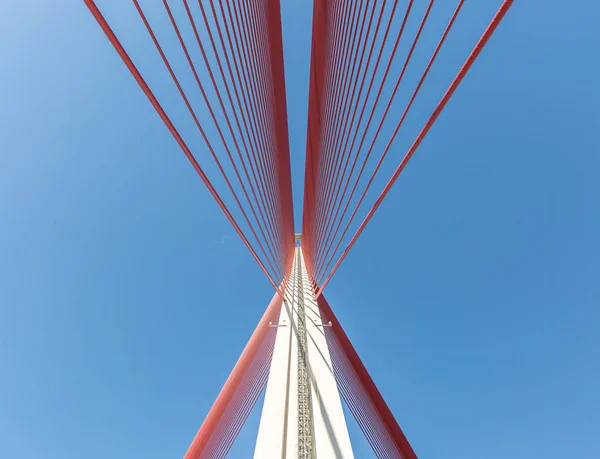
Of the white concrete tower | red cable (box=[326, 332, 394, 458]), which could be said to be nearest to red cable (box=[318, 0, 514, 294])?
the white concrete tower

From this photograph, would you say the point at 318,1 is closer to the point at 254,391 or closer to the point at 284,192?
the point at 284,192

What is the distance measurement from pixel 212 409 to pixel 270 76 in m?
4.41

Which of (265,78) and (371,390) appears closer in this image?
(265,78)

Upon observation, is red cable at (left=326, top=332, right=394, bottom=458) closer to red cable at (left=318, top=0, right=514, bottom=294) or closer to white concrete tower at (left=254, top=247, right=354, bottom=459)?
white concrete tower at (left=254, top=247, right=354, bottom=459)

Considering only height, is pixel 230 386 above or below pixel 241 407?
above

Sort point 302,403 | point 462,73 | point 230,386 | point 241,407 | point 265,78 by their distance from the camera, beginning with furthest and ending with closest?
1. point 241,407
2. point 230,386
3. point 265,78
4. point 302,403
5. point 462,73

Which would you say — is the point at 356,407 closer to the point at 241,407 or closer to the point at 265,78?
the point at 241,407

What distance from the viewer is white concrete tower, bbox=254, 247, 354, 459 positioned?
2.40 m

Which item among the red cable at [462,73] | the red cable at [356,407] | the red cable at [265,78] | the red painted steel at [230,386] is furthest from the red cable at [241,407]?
the red cable at [462,73]

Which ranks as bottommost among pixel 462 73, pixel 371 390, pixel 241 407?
pixel 241 407

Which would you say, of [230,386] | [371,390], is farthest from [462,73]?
[371,390]

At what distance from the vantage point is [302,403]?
2.78 m

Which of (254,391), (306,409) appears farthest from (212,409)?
(306,409)

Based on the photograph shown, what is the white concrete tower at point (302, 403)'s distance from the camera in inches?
94.4
